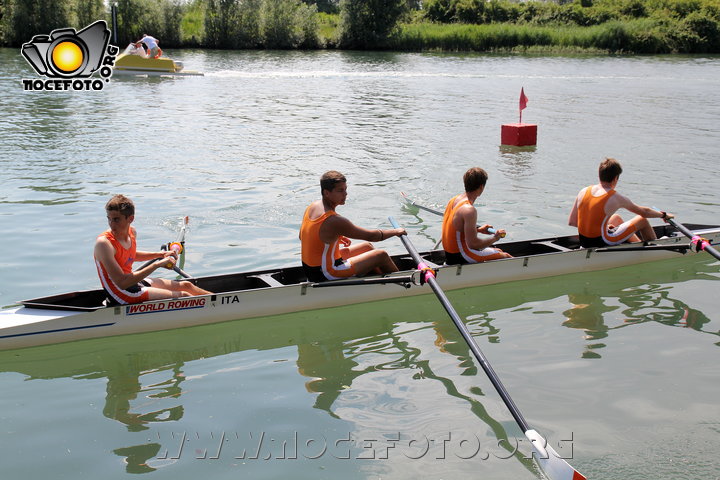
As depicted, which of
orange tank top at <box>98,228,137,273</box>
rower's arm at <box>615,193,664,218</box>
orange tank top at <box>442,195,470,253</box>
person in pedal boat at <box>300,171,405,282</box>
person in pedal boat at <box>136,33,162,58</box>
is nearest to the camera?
orange tank top at <box>98,228,137,273</box>

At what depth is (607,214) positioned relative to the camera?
9.82 m

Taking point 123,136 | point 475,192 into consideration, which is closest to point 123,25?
point 123,136

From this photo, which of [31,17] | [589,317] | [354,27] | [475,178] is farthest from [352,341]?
[354,27]

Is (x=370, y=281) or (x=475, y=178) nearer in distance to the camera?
(x=370, y=281)

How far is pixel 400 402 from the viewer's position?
22.1 feet

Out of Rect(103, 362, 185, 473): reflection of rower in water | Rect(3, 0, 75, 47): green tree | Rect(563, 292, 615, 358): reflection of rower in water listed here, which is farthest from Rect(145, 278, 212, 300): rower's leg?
Rect(3, 0, 75, 47): green tree

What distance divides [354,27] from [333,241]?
54.3 metres

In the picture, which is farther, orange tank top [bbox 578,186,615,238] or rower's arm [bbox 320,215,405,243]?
orange tank top [bbox 578,186,615,238]

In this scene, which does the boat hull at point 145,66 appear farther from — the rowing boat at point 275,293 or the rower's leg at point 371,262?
the rower's leg at point 371,262

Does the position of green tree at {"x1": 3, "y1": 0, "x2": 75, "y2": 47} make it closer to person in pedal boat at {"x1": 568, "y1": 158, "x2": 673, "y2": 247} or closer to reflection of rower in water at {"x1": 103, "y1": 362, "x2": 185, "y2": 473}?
person in pedal boat at {"x1": 568, "y1": 158, "x2": 673, "y2": 247}

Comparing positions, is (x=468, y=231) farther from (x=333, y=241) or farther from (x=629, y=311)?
(x=629, y=311)

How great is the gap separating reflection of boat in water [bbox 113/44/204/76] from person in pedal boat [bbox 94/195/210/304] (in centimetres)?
2852

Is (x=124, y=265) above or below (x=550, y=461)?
above

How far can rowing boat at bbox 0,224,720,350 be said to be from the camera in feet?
24.3
